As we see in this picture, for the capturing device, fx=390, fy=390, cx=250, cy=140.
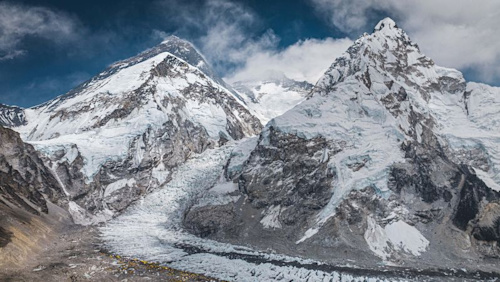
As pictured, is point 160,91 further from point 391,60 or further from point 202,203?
point 391,60

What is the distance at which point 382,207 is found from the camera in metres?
93.6

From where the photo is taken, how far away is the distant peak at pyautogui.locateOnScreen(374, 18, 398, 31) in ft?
586

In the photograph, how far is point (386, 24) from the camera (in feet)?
588

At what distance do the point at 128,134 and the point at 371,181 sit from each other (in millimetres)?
89457

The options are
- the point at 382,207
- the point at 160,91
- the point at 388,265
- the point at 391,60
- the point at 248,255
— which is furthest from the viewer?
the point at 160,91

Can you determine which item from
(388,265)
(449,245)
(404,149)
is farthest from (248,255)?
(404,149)

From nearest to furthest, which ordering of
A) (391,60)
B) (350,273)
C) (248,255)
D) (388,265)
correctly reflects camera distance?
(350,273)
(388,265)
(248,255)
(391,60)

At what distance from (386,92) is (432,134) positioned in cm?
2038

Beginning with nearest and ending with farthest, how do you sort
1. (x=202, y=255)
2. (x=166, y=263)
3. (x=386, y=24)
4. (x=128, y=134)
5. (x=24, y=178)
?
1. (x=166, y=263)
2. (x=202, y=255)
3. (x=24, y=178)
4. (x=128, y=134)
5. (x=386, y=24)

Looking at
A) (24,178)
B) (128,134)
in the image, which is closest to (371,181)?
(128,134)

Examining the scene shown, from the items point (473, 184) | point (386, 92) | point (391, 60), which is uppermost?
point (391, 60)

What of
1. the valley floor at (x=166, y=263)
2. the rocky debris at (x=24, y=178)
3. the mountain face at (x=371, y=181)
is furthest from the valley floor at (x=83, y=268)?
the mountain face at (x=371, y=181)

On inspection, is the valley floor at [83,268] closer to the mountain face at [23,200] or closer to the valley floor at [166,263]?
the valley floor at [166,263]

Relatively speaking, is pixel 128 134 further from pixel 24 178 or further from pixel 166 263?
pixel 166 263
